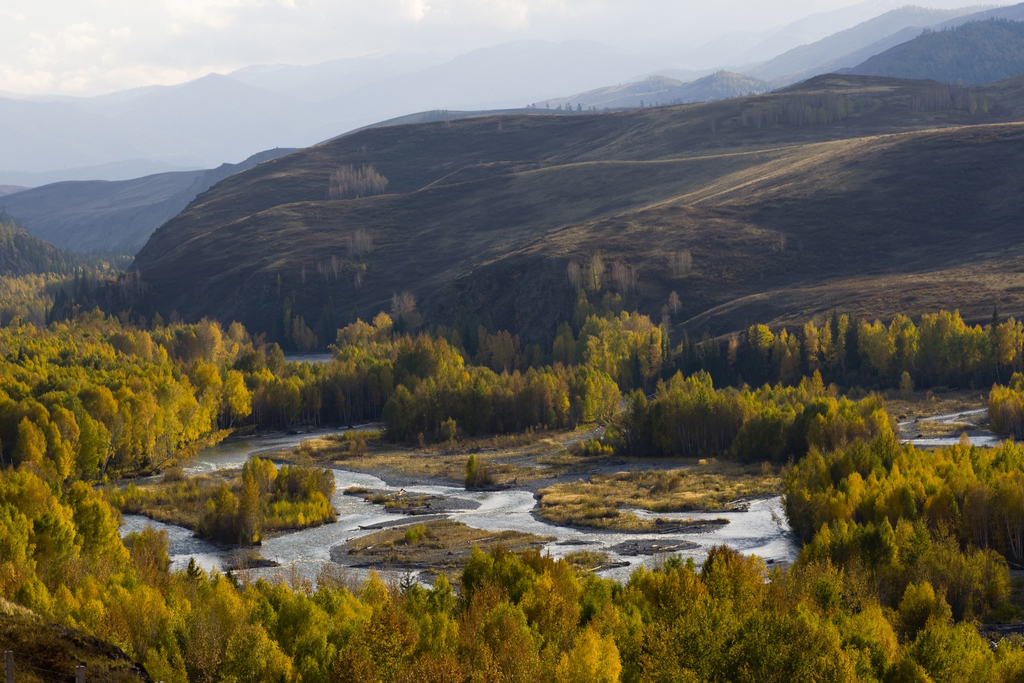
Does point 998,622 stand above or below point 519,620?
below

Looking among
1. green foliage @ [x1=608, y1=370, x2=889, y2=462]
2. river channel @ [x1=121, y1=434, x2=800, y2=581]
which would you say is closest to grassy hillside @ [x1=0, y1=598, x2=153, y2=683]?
river channel @ [x1=121, y1=434, x2=800, y2=581]

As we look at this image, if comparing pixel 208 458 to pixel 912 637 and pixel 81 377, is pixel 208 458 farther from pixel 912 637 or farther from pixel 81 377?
pixel 912 637

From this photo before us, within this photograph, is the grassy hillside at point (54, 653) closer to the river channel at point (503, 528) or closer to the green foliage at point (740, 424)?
the river channel at point (503, 528)

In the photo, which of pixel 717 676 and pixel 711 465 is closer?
pixel 717 676

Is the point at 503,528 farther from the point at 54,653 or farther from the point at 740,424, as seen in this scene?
the point at 54,653

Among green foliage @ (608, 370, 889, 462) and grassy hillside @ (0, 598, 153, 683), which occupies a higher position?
grassy hillside @ (0, 598, 153, 683)

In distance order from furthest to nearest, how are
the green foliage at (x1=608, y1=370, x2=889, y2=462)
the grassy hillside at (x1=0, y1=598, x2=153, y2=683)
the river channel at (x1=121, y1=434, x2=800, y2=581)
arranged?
1. the green foliage at (x1=608, y1=370, x2=889, y2=462)
2. the river channel at (x1=121, y1=434, x2=800, y2=581)
3. the grassy hillside at (x1=0, y1=598, x2=153, y2=683)

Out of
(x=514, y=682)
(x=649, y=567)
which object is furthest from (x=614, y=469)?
(x=514, y=682)

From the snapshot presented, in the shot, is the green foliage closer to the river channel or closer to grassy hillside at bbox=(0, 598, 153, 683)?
the river channel
